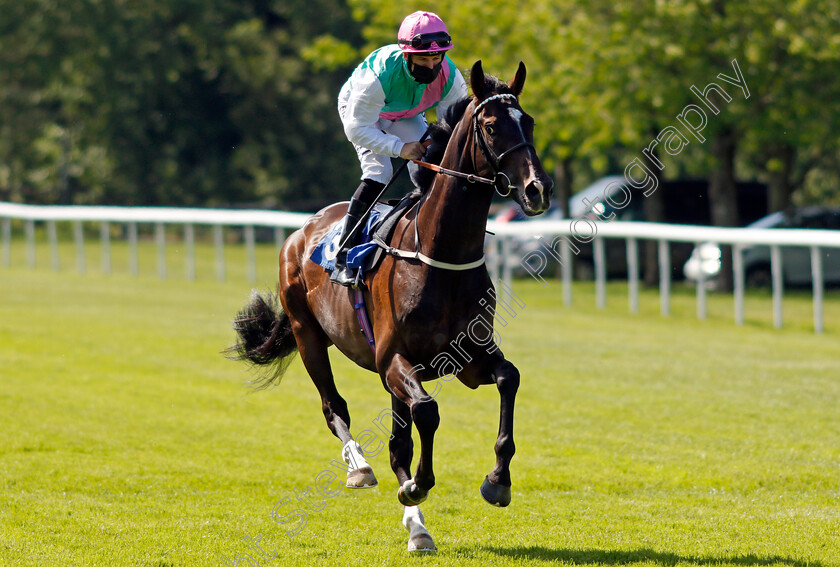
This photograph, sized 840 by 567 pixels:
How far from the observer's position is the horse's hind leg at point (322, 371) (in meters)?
5.74

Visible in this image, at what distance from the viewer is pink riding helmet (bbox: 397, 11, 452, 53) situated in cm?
504

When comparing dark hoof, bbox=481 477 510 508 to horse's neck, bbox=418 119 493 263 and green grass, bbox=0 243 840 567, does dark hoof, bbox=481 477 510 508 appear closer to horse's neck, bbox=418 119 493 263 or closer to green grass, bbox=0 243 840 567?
green grass, bbox=0 243 840 567

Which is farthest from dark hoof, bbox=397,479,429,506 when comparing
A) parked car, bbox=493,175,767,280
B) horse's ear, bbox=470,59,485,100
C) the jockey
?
parked car, bbox=493,175,767,280

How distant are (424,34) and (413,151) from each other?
0.54 m

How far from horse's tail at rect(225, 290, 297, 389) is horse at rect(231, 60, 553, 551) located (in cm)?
136

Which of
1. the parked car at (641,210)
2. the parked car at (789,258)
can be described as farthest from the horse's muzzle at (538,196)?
the parked car at (641,210)

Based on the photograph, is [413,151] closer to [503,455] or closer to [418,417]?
[418,417]

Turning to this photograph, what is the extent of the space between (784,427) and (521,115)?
4.19 m

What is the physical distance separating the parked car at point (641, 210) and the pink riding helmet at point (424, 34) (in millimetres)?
14660

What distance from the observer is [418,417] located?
4.69 m

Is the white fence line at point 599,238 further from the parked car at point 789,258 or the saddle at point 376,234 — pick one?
the saddle at point 376,234

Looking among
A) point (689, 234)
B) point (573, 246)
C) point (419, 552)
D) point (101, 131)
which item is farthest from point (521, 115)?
point (101, 131)

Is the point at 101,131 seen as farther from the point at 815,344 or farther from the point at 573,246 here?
the point at 815,344

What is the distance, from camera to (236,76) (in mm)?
32031
